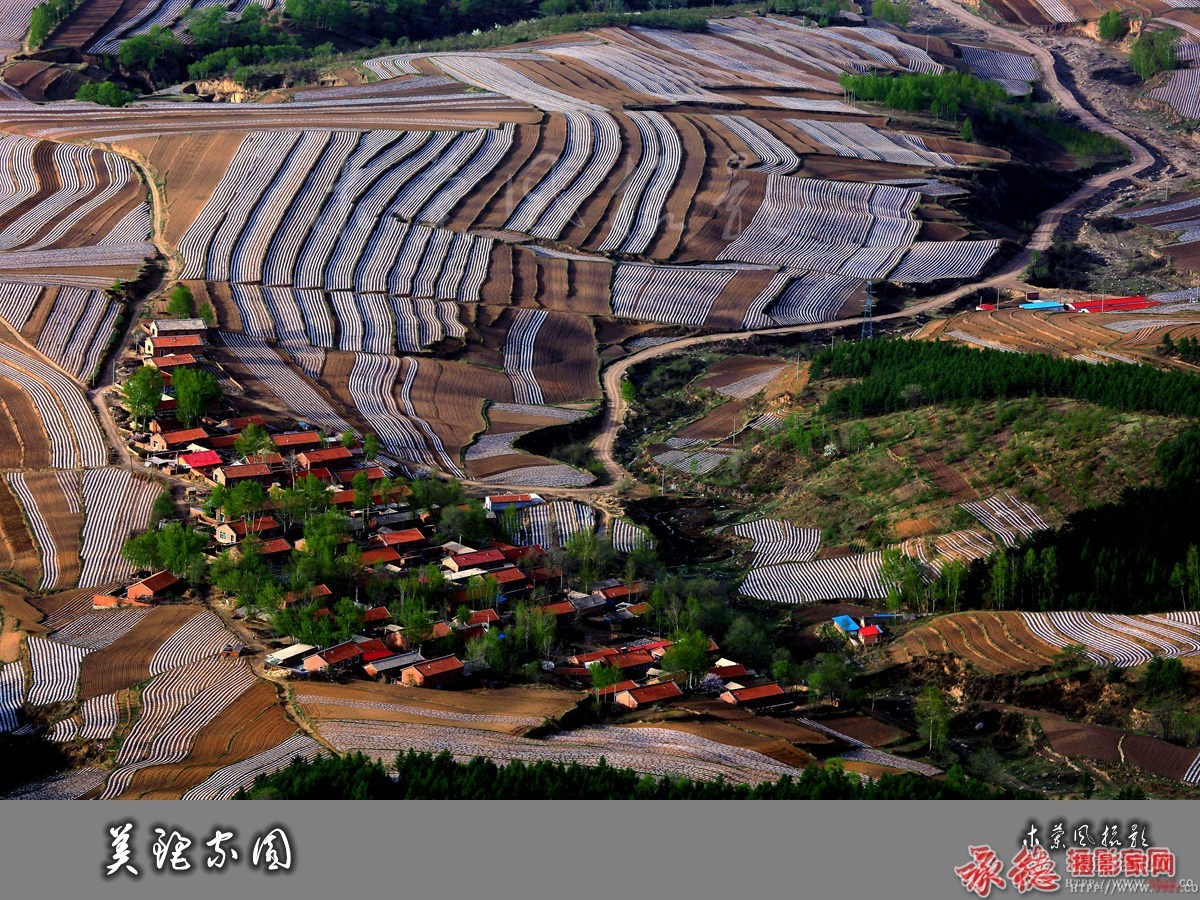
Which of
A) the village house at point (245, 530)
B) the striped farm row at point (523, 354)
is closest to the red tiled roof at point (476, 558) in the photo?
the village house at point (245, 530)

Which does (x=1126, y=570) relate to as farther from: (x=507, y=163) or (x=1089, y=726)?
(x=507, y=163)

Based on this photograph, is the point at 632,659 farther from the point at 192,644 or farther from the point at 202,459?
the point at 202,459

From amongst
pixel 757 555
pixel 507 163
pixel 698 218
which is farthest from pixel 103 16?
pixel 757 555

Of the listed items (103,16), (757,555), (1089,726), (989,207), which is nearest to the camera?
(1089,726)

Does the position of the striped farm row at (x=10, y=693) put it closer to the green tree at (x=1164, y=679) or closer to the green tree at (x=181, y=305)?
the green tree at (x=1164, y=679)

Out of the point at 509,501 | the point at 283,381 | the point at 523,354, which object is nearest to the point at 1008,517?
the point at 509,501

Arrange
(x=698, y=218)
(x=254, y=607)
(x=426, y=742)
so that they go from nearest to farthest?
(x=426, y=742)
(x=254, y=607)
(x=698, y=218)

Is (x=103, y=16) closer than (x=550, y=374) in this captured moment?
No

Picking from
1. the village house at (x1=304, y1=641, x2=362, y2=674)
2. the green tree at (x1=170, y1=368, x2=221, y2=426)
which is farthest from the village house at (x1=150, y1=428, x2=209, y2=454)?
the village house at (x1=304, y1=641, x2=362, y2=674)
